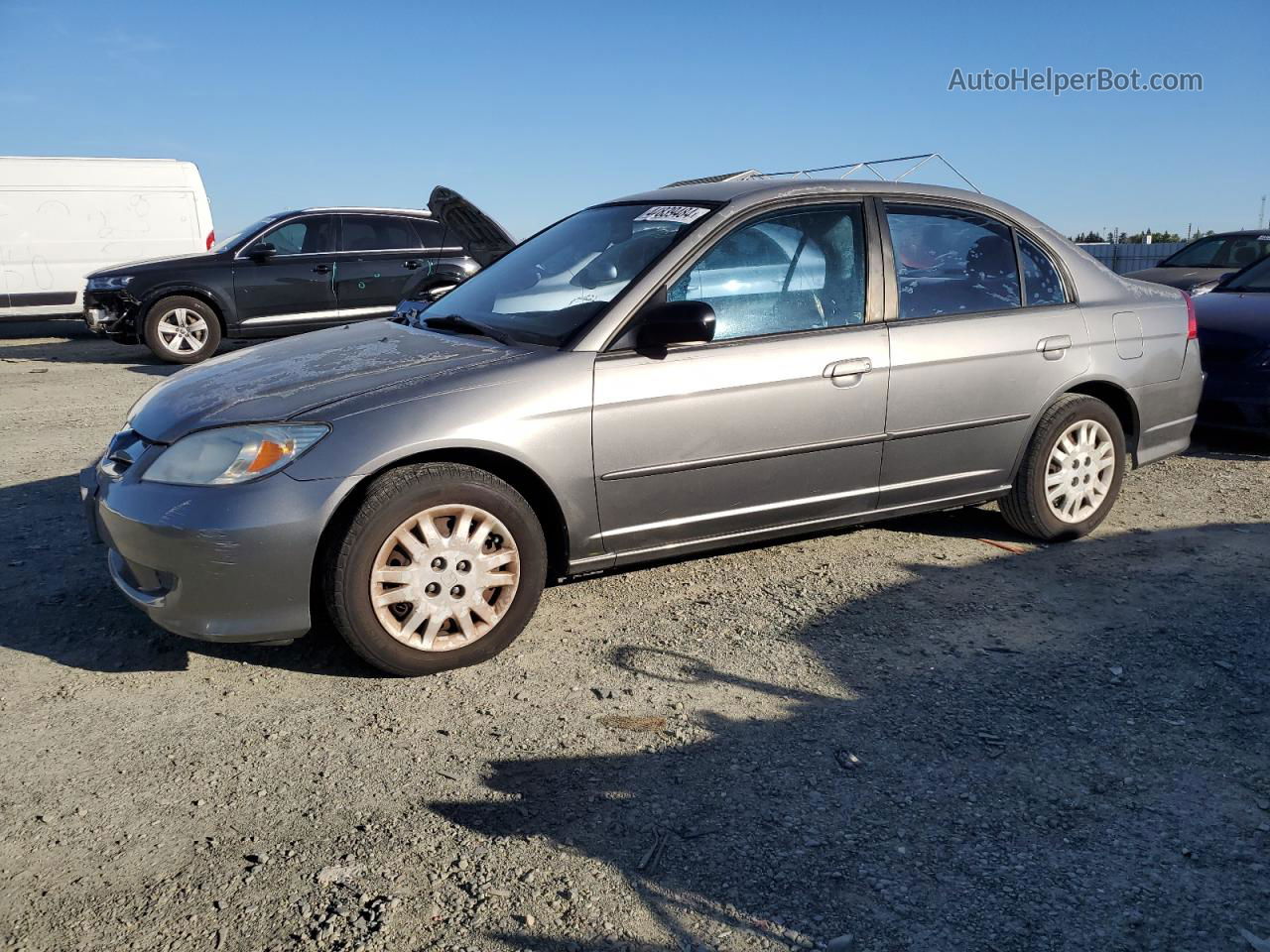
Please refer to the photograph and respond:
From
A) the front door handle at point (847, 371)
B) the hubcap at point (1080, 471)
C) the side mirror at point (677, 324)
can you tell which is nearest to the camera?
the side mirror at point (677, 324)

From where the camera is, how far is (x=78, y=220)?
1436cm

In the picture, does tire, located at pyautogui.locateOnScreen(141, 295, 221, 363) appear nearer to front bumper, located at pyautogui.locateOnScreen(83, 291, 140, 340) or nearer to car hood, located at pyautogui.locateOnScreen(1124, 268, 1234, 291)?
front bumper, located at pyautogui.locateOnScreen(83, 291, 140, 340)

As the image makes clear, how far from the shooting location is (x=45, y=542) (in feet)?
16.3

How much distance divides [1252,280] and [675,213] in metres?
5.79

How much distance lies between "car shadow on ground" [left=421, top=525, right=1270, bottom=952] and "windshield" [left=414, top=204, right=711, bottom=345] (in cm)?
123

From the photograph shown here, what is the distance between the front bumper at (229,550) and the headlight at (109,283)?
9.48 meters

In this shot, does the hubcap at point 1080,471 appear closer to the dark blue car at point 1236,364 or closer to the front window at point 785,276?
the front window at point 785,276

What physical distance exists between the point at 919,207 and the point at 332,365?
8.53ft

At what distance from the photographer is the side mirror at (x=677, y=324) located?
3836mm

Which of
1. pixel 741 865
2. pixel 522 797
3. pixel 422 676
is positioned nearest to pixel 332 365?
pixel 422 676

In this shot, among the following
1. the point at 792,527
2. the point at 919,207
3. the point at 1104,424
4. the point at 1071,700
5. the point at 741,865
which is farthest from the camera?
the point at 1104,424

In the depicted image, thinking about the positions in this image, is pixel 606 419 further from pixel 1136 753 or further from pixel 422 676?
pixel 1136 753

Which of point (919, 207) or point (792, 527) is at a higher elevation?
point (919, 207)

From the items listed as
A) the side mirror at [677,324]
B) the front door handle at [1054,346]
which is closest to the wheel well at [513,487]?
the side mirror at [677,324]
